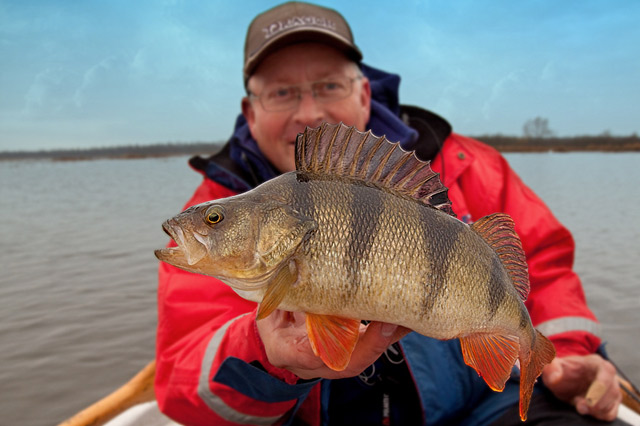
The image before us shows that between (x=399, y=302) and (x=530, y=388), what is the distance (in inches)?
24.4

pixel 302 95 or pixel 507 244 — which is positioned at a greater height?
pixel 302 95

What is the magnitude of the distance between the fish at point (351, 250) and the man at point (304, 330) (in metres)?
0.19

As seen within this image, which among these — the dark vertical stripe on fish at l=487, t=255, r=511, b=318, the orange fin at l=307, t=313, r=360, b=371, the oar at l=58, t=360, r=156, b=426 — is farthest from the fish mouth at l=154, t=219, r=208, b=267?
the oar at l=58, t=360, r=156, b=426

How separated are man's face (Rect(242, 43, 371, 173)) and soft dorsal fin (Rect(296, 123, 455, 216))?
5.81 ft

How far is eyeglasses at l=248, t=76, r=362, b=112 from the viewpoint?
3.35 meters

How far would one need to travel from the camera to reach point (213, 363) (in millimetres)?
2254

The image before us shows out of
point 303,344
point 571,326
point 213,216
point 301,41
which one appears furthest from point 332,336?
point 301,41

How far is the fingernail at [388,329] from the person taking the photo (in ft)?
5.00

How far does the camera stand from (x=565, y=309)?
3068 mm

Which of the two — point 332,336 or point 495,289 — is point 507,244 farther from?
point 332,336

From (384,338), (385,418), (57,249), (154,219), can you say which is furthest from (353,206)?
(154,219)

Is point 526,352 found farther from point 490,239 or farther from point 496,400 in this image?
point 496,400

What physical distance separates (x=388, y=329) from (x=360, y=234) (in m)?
0.37

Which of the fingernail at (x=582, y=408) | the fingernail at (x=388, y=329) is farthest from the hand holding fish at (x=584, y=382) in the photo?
the fingernail at (x=388, y=329)
